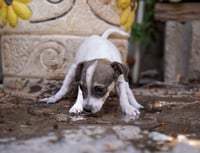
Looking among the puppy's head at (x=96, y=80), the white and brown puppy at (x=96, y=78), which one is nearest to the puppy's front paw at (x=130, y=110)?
the white and brown puppy at (x=96, y=78)

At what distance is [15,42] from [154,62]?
14.3 feet

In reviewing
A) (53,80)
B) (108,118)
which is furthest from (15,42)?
(108,118)

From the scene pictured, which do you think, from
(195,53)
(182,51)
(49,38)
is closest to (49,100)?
(49,38)

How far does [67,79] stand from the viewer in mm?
3295

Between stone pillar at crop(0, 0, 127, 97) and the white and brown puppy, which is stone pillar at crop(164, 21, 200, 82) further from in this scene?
the white and brown puppy

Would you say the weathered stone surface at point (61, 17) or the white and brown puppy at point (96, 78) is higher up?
the weathered stone surface at point (61, 17)

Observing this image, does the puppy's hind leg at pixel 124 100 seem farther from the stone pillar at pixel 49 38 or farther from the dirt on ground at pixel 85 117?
the stone pillar at pixel 49 38

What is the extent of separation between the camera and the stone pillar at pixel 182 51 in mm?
5945

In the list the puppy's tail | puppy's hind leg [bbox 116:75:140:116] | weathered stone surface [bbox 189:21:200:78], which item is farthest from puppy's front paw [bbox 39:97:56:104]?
weathered stone surface [bbox 189:21:200:78]

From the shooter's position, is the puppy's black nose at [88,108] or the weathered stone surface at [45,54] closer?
the puppy's black nose at [88,108]

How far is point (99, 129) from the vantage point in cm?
212

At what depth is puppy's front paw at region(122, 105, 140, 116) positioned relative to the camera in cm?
279

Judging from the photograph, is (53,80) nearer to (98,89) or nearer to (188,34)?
(98,89)

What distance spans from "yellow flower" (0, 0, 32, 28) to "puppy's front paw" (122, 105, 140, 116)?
123 cm
